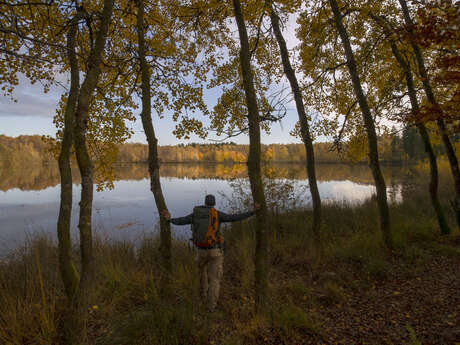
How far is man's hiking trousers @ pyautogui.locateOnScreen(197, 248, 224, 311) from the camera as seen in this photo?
425 centimetres

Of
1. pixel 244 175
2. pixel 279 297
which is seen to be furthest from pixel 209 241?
pixel 244 175

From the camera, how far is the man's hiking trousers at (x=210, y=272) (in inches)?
167

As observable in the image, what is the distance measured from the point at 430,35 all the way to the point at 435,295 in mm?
4968

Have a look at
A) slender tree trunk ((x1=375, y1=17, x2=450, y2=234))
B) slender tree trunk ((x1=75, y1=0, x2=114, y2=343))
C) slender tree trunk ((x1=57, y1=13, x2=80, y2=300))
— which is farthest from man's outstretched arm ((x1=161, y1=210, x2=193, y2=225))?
slender tree trunk ((x1=375, y1=17, x2=450, y2=234))

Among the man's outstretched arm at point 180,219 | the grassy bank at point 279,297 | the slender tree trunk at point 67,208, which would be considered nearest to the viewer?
the grassy bank at point 279,297

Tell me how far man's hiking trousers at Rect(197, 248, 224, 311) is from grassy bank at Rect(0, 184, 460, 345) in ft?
0.64

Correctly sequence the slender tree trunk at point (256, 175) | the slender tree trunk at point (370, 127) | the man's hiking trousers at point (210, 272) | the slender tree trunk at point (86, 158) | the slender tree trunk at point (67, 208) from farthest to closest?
the slender tree trunk at point (370, 127) < the man's hiking trousers at point (210, 272) < the slender tree trunk at point (256, 175) < the slender tree trunk at point (67, 208) < the slender tree trunk at point (86, 158)

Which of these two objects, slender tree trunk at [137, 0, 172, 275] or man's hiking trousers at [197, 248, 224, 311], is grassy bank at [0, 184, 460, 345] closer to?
man's hiking trousers at [197, 248, 224, 311]

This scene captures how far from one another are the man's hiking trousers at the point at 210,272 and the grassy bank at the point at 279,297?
195mm

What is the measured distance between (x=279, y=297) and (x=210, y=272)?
58.5 inches

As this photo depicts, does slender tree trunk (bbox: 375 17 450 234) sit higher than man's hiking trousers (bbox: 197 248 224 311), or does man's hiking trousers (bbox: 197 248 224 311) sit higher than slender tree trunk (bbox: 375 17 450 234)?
slender tree trunk (bbox: 375 17 450 234)

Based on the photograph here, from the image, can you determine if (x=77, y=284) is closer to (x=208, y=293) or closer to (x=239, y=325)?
(x=208, y=293)

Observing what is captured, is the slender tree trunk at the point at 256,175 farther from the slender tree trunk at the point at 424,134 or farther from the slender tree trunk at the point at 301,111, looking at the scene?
the slender tree trunk at the point at 424,134

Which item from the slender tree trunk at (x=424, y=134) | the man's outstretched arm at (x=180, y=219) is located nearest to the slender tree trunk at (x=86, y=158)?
the man's outstretched arm at (x=180, y=219)
